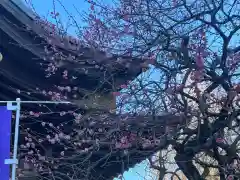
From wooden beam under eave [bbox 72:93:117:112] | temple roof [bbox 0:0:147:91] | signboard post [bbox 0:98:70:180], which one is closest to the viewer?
signboard post [bbox 0:98:70:180]

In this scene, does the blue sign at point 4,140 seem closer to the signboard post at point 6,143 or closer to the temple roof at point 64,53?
the signboard post at point 6,143

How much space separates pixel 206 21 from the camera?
469 centimetres

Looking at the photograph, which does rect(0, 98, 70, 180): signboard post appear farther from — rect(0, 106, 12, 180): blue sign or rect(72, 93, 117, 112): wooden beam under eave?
rect(72, 93, 117, 112): wooden beam under eave

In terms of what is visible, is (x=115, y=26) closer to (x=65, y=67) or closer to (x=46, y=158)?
(x=65, y=67)

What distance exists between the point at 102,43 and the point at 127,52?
19.4 inches

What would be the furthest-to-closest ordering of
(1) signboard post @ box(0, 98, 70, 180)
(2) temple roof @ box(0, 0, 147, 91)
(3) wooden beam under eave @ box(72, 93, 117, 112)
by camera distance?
1. (3) wooden beam under eave @ box(72, 93, 117, 112)
2. (2) temple roof @ box(0, 0, 147, 91)
3. (1) signboard post @ box(0, 98, 70, 180)

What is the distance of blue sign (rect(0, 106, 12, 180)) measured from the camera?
3.10 m

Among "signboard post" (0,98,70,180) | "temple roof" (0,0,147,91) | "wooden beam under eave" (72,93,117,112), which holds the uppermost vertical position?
"temple roof" (0,0,147,91)

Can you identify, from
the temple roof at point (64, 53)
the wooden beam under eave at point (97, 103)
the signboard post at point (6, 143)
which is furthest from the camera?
the wooden beam under eave at point (97, 103)

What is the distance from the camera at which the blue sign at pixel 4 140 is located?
10.2 ft

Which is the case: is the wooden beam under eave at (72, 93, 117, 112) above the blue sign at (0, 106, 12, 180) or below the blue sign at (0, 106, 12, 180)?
above

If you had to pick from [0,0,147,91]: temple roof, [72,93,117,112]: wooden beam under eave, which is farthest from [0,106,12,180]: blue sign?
[72,93,117,112]: wooden beam under eave

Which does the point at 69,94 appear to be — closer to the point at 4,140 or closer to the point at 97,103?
the point at 97,103

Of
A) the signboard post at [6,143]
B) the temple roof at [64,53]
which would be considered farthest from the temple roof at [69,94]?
the signboard post at [6,143]
